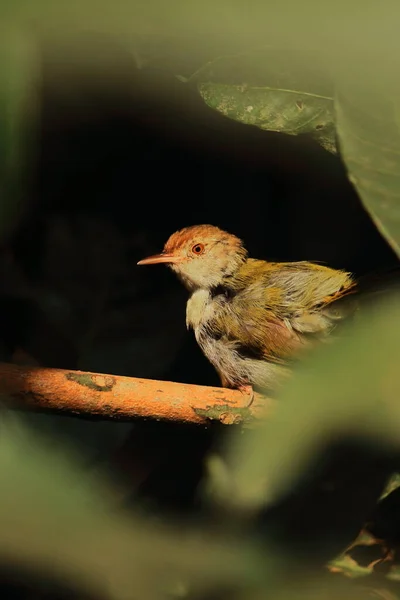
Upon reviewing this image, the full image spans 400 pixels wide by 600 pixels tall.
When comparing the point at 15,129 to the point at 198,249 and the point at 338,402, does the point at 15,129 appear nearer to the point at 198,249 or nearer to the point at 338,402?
the point at 338,402

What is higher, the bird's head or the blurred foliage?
the bird's head

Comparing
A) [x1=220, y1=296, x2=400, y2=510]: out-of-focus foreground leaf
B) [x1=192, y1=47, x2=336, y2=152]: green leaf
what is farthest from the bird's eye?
[x1=220, y1=296, x2=400, y2=510]: out-of-focus foreground leaf

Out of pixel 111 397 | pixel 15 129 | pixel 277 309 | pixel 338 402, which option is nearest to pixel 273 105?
pixel 277 309

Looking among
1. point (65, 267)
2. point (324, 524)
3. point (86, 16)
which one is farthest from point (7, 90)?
point (65, 267)

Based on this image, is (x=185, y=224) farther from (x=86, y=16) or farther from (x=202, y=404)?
(x=86, y=16)

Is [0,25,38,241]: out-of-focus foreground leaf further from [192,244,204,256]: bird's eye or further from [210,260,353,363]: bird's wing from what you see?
[192,244,204,256]: bird's eye
